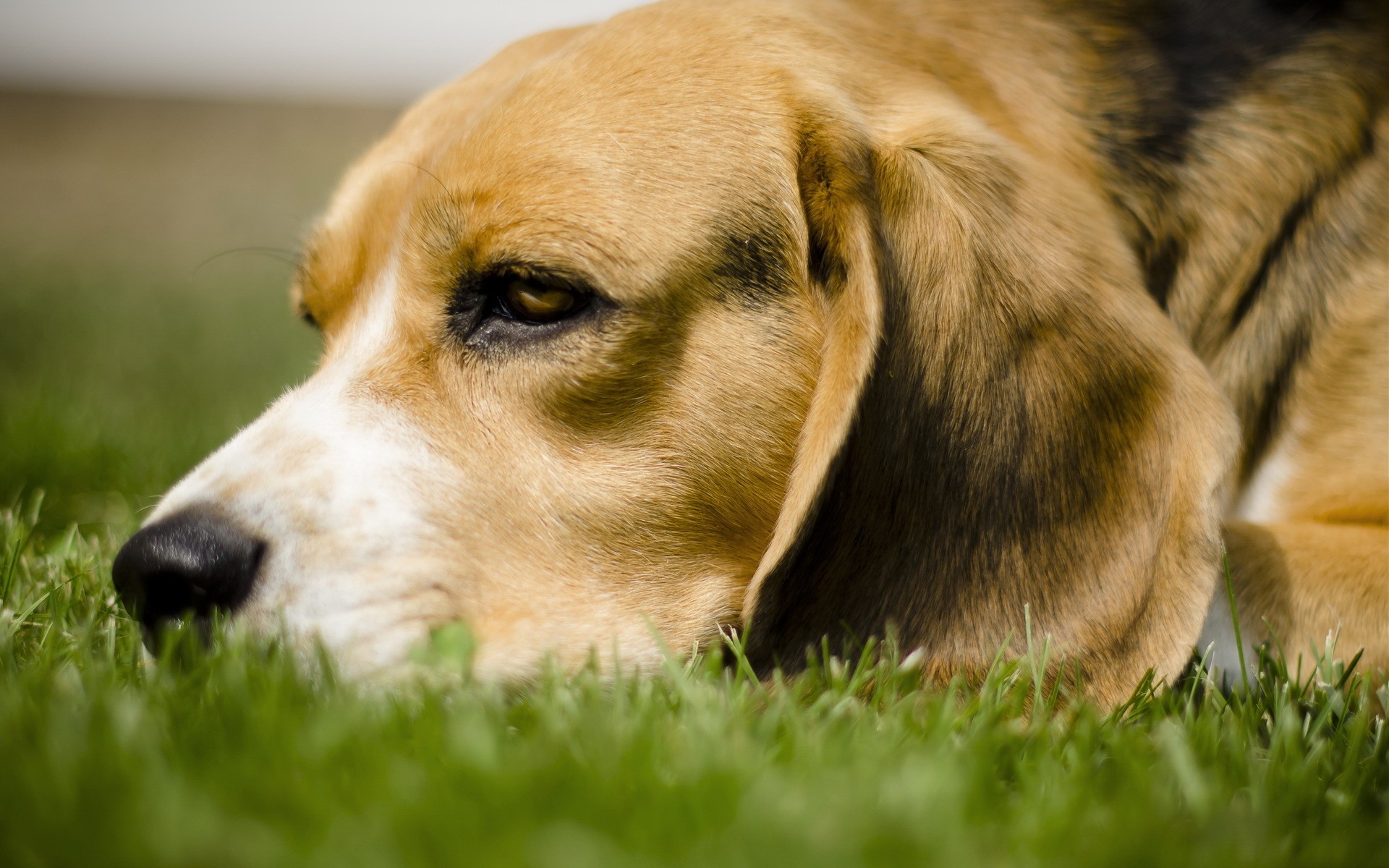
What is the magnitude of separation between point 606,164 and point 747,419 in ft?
2.07

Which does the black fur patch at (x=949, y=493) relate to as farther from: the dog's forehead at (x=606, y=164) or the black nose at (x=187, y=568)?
the black nose at (x=187, y=568)

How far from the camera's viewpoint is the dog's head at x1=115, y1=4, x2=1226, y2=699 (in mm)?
2340

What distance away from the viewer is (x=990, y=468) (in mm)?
2434

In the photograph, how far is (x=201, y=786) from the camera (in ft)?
4.70

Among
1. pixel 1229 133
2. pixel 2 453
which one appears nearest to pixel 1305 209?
pixel 1229 133

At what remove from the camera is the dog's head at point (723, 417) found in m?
2.34

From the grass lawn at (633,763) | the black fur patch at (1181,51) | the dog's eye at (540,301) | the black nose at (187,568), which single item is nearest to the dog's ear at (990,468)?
the grass lawn at (633,763)

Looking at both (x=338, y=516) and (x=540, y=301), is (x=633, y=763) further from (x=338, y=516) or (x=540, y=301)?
(x=540, y=301)

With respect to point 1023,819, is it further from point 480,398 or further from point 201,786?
point 480,398

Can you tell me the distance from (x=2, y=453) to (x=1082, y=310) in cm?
417

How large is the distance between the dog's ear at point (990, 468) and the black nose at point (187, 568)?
3.26 ft

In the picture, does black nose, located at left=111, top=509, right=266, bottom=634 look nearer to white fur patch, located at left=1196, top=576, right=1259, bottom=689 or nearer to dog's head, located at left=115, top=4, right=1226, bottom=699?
dog's head, located at left=115, top=4, right=1226, bottom=699

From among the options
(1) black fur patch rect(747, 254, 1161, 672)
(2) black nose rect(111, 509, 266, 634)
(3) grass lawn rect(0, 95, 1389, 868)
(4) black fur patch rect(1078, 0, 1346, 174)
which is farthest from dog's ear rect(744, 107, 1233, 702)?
(2) black nose rect(111, 509, 266, 634)

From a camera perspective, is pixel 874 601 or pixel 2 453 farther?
pixel 2 453
